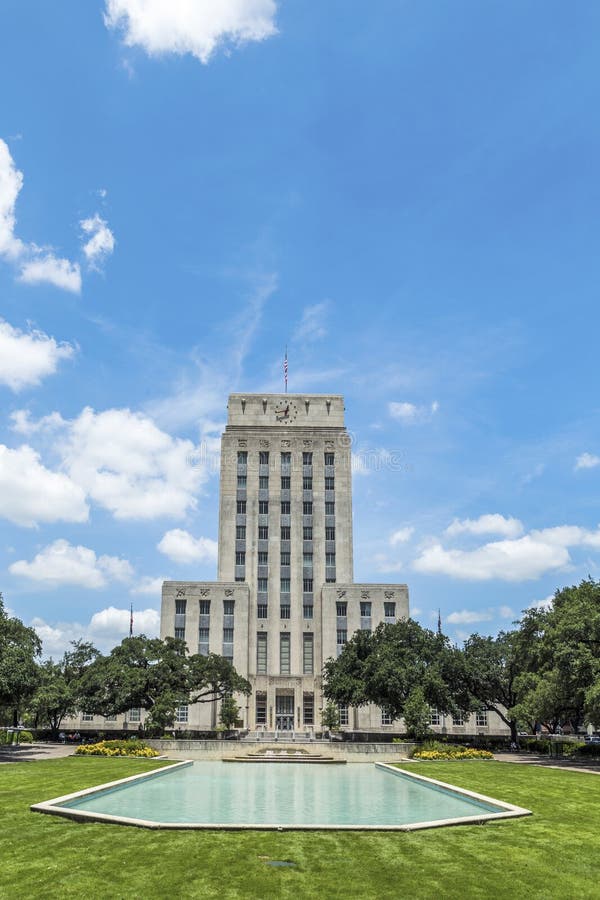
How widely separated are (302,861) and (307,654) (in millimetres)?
75321

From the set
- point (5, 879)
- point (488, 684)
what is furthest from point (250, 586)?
point (5, 879)

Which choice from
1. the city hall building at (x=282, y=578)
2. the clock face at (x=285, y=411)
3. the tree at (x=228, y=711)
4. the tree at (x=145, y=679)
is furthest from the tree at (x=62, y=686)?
the clock face at (x=285, y=411)

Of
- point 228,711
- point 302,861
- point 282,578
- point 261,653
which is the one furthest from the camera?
point 282,578

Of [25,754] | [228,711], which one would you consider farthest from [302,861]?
[228,711]

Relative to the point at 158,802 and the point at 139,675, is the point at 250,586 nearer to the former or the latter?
the point at 139,675

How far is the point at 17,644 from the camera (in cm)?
4350

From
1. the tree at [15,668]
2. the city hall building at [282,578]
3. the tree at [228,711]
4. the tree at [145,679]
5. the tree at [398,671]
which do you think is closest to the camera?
the tree at [15,668]

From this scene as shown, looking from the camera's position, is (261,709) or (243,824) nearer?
(243,824)

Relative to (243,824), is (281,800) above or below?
below

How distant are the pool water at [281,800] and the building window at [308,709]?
4912 cm

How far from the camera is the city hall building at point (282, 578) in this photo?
84.3m

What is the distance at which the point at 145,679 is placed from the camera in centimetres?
5322

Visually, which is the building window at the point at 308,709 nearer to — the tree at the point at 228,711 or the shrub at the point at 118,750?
the tree at the point at 228,711

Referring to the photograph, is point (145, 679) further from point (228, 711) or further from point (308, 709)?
point (308, 709)
